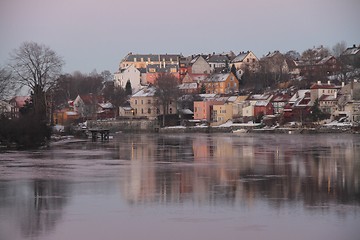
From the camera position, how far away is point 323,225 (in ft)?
47.6

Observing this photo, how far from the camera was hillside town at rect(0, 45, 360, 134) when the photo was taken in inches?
3209

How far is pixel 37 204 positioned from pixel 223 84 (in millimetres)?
94757

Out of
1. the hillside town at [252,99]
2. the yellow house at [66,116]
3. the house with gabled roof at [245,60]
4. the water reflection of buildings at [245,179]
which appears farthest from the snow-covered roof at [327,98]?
→ the water reflection of buildings at [245,179]

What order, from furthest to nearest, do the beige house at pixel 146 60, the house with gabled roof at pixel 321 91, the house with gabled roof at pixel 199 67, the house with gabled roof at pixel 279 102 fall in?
the beige house at pixel 146 60
the house with gabled roof at pixel 199 67
the house with gabled roof at pixel 279 102
the house with gabled roof at pixel 321 91

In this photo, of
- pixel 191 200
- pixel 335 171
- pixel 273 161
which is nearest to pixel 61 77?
pixel 273 161

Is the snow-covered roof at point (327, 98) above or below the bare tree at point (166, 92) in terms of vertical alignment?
below

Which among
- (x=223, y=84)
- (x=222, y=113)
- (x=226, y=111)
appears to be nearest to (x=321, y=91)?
(x=226, y=111)

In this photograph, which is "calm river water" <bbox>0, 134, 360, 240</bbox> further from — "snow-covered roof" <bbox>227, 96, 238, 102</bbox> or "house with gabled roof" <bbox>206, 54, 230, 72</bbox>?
"house with gabled roof" <bbox>206, 54, 230, 72</bbox>

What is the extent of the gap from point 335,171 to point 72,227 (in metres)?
13.3

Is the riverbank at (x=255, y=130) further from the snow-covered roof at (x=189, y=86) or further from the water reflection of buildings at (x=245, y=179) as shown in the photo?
the water reflection of buildings at (x=245, y=179)

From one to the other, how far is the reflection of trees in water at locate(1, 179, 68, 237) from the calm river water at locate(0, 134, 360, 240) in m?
0.02

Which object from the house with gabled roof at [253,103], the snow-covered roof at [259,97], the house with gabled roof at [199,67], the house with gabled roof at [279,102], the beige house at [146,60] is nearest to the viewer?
the house with gabled roof at [279,102]

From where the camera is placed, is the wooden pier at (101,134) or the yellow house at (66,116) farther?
the yellow house at (66,116)

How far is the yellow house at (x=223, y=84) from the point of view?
111125 mm
